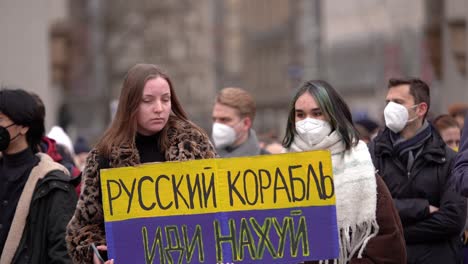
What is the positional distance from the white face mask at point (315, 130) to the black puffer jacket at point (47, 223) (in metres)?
1.60

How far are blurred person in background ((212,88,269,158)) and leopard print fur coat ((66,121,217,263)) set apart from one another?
2941mm

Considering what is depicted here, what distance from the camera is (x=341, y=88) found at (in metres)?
48.3

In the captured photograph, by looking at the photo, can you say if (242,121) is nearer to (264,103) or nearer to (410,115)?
(410,115)

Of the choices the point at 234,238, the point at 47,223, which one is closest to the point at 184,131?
the point at 234,238

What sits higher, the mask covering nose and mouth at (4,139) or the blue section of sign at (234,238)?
Result: the mask covering nose and mouth at (4,139)

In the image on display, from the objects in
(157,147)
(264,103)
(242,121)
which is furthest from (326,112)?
(264,103)

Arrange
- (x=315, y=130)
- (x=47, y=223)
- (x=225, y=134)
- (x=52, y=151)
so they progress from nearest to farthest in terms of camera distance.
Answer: (x=315, y=130), (x=47, y=223), (x=52, y=151), (x=225, y=134)

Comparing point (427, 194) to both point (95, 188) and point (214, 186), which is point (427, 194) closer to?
point (214, 186)

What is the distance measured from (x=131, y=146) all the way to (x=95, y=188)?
24cm

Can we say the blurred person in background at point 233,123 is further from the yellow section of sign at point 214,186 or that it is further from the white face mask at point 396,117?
the yellow section of sign at point 214,186

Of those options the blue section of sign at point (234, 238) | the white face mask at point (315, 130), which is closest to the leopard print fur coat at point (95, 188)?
the blue section of sign at point (234, 238)

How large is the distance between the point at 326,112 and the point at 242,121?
3.12 m

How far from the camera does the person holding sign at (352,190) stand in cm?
614

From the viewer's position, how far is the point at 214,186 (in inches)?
239
